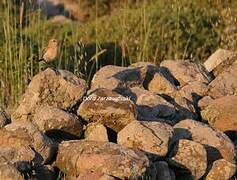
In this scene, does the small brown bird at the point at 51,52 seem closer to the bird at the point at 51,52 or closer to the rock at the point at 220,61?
the bird at the point at 51,52

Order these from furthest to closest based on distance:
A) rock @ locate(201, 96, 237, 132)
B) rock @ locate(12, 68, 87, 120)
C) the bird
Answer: the bird → rock @ locate(201, 96, 237, 132) → rock @ locate(12, 68, 87, 120)

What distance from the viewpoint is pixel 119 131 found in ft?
16.3

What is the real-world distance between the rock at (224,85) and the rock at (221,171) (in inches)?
42.0

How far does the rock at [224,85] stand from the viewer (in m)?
5.93

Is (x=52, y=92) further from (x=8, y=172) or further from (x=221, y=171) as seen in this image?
(x=221, y=171)

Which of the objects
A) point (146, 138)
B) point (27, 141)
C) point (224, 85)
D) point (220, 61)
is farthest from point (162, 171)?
point (220, 61)

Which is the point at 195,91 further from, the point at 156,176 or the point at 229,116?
the point at 156,176

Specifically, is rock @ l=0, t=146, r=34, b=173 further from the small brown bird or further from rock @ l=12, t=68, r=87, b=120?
the small brown bird

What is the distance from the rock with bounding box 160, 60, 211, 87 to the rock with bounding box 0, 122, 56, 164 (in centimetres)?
168

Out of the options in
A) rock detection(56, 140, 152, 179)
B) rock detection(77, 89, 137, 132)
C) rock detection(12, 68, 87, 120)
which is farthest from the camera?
rock detection(12, 68, 87, 120)

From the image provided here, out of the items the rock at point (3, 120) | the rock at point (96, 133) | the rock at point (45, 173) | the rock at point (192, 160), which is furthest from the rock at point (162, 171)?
the rock at point (3, 120)

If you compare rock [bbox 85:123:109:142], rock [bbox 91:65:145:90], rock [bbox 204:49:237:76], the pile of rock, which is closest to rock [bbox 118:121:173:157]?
the pile of rock

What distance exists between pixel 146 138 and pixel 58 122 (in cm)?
56

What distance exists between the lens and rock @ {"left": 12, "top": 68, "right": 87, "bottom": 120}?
16.8 ft
